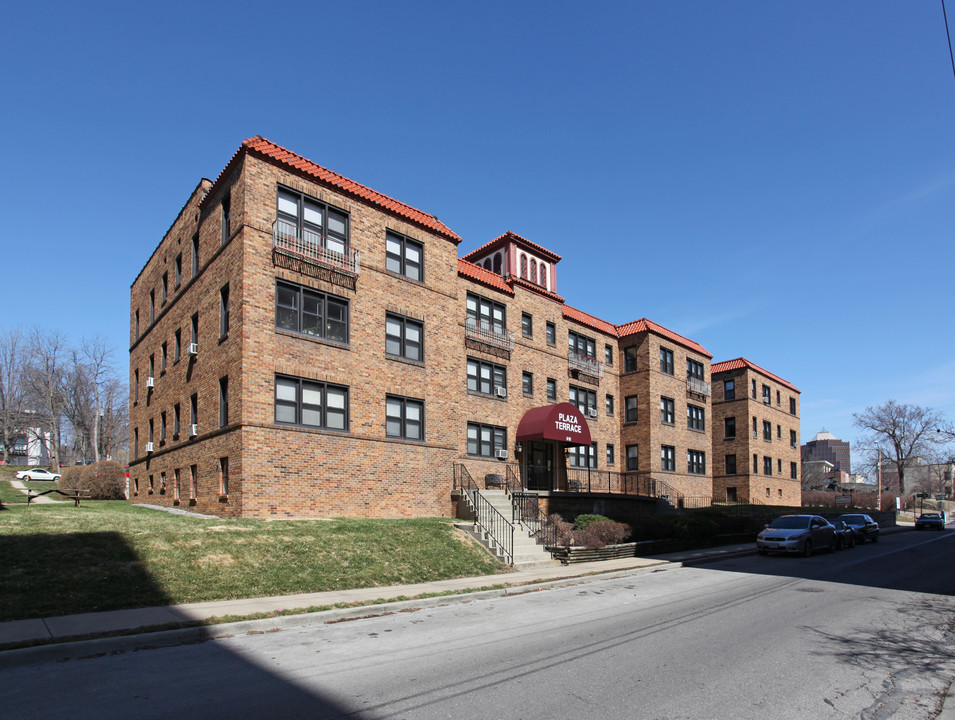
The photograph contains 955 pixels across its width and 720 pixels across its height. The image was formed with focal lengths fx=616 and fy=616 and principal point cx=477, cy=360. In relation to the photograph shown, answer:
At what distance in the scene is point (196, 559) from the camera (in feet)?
39.7

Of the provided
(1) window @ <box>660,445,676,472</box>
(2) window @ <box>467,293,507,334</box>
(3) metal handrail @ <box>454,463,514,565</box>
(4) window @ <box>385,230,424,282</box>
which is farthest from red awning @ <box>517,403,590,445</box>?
(1) window @ <box>660,445,676,472</box>

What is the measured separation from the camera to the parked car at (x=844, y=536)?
83.0ft

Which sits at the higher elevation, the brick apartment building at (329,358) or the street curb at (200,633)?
the brick apartment building at (329,358)

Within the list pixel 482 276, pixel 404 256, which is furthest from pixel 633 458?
pixel 404 256

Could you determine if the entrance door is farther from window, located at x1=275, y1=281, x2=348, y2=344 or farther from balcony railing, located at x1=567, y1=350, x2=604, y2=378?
window, located at x1=275, y1=281, x2=348, y2=344

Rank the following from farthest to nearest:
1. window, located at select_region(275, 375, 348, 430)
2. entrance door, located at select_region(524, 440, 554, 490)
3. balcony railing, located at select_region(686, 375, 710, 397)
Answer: balcony railing, located at select_region(686, 375, 710, 397), entrance door, located at select_region(524, 440, 554, 490), window, located at select_region(275, 375, 348, 430)

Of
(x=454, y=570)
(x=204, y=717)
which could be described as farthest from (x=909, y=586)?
(x=204, y=717)

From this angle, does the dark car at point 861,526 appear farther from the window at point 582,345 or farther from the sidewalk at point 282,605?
the sidewalk at point 282,605

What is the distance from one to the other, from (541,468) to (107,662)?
23237 mm

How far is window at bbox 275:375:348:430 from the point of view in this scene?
61.4 ft

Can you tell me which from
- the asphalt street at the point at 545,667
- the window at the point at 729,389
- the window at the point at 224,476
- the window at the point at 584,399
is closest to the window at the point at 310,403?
the window at the point at 224,476

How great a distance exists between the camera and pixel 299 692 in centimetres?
621

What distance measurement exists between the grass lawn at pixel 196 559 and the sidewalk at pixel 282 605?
1.28 feet

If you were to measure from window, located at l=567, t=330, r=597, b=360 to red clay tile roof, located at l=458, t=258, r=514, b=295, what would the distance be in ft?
19.9
